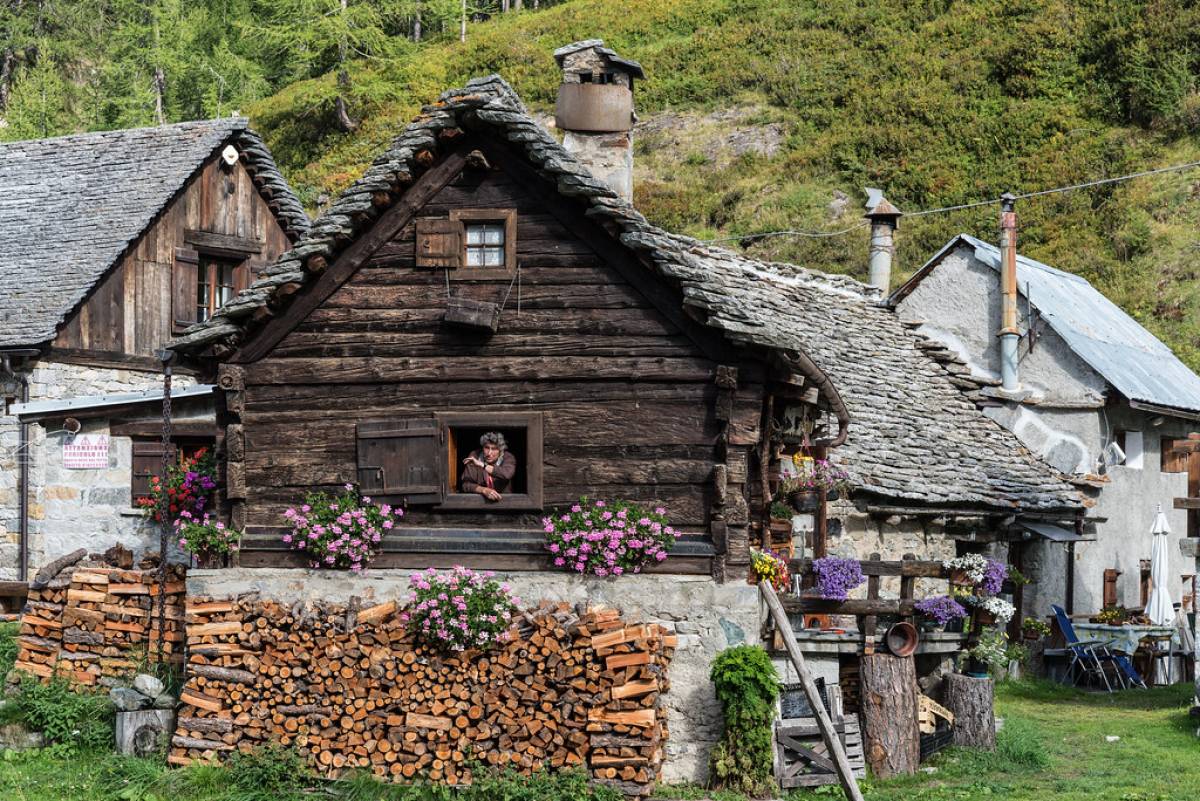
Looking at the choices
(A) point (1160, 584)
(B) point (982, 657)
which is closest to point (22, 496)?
(B) point (982, 657)

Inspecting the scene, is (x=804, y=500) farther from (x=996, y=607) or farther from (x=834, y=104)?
(x=834, y=104)

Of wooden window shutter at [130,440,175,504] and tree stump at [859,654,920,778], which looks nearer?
tree stump at [859,654,920,778]

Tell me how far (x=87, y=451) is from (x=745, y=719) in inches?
437

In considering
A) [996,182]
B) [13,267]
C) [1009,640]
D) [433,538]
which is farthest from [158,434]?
[996,182]

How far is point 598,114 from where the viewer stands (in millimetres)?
16766

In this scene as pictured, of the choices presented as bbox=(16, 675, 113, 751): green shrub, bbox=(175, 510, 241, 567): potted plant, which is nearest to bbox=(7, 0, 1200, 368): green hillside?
bbox=(175, 510, 241, 567): potted plant

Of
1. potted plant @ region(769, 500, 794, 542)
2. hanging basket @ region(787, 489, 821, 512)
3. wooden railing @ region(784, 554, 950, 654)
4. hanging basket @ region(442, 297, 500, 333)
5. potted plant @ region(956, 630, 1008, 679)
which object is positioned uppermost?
hanging basket @ region(442, 297, 500, 333)

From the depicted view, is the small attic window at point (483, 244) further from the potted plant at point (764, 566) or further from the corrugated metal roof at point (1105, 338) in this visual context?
the corrugated metal roof at point (1105, 338)

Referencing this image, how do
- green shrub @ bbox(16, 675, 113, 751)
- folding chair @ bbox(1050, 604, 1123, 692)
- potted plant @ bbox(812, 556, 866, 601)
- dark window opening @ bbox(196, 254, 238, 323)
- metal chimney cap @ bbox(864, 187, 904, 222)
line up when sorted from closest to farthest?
green shrub @ bbox(16, 675, 113, 751) < potted plant @ bbox(812, 556, 866, 601) < folding chair @ bbox(1050, 604, 1123, 692) < dark window opening @ bbox(196, 254, 238, 323) < metal chimney cap @ bbox(864, 187, 904, 222)

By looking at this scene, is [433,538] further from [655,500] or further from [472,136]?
[472,136]

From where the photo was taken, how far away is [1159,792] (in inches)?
476

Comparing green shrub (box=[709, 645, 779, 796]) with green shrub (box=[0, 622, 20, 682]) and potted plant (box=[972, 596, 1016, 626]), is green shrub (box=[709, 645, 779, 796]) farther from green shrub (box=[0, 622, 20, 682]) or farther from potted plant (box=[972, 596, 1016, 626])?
green shrub (box=[0, 622, 20, 682])

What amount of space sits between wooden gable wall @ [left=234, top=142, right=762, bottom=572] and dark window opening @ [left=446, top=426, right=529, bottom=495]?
10.8 inches

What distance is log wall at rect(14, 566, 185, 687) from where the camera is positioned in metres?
12.8
